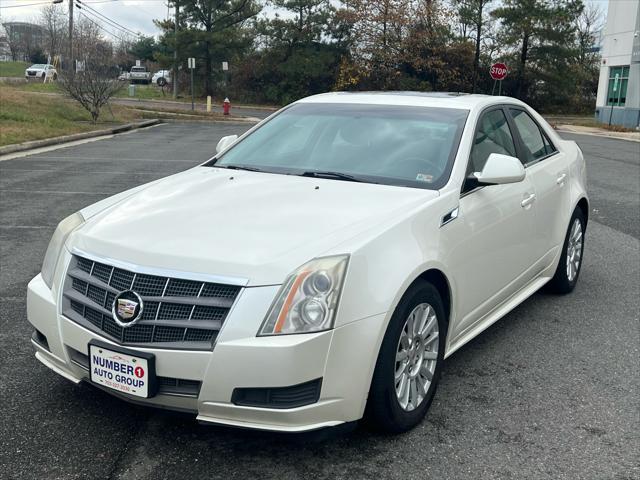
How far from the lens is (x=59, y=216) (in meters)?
8.53

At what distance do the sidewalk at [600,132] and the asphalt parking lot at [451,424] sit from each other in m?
24.6

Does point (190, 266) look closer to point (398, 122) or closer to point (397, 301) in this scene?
point (397, 301)

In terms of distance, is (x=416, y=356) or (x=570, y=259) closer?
(x=416, y=356)

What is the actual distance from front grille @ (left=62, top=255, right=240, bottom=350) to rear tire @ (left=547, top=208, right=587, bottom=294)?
137 inches

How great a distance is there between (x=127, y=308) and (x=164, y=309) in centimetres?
17

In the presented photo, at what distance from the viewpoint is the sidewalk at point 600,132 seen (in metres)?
28.2

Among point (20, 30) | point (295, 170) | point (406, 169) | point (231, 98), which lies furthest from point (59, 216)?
point (20, 30)

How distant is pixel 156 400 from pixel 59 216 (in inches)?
244

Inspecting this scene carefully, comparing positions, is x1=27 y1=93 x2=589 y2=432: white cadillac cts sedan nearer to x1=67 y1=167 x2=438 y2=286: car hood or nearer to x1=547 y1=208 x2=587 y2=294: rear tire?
x1=67 y1=167 x2=438 y2=286: car hood

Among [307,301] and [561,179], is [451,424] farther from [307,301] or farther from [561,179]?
[561,179]

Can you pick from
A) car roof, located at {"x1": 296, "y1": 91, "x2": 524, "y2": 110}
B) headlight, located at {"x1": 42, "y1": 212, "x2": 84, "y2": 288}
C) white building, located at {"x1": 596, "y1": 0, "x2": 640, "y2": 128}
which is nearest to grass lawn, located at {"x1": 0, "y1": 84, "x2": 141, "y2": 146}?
car roof, located at {"x1": 296, "y1": 91, "x2": 524, "y2": 110}

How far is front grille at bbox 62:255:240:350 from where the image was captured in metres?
2.82

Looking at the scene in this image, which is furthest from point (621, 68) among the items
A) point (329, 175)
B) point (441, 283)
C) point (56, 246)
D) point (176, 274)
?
point (176, 274)

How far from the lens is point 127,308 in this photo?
2914 millimetres
